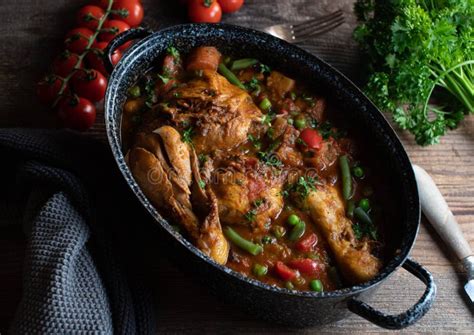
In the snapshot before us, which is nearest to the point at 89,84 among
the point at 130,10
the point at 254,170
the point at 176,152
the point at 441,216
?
the point at 130,10

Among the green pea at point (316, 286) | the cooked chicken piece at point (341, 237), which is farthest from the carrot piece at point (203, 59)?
the green pea at point (316, 286)

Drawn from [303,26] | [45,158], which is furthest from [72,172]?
[303,26]

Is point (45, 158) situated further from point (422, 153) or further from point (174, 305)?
point (422, 153)

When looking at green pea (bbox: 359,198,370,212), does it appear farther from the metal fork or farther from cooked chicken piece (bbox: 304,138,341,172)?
the metal fork

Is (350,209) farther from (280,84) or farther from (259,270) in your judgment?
(280,84)

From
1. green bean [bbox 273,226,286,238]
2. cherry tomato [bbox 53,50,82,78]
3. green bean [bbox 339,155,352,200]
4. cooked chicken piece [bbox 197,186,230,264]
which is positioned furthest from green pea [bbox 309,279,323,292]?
cherry tomato [bbox 53,50,82,78]

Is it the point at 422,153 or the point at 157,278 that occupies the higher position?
the point at 422,153
